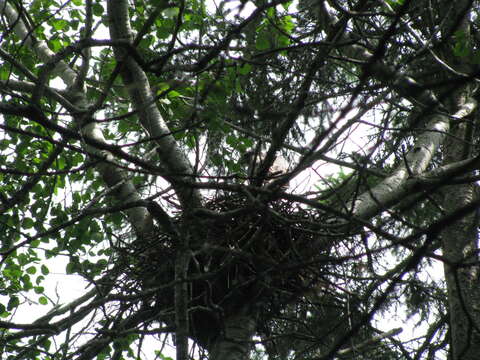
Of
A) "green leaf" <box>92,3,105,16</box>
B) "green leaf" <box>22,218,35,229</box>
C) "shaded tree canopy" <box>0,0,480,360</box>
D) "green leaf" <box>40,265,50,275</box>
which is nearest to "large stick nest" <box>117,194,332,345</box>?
"shaded tree canopy" <box>0,0,480,360</box>

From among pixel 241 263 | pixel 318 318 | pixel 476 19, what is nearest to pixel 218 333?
pixel 241 263

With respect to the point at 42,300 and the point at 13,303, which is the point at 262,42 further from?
the point at 42,300

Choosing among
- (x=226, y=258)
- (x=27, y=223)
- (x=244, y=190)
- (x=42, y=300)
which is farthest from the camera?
(x=42, y=300)

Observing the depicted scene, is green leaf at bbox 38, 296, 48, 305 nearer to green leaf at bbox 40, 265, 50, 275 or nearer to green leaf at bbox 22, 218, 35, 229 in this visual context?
green leaf at bbox 40, 265, 50, 275

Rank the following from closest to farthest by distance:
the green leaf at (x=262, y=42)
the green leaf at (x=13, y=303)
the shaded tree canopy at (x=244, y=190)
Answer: the shaded tree canopy at (x=244, y=190), the green leaf at (x=262, y=42), the green leaf at (x=13, y=303)

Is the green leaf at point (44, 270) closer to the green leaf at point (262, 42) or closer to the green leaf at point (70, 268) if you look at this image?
the green leaf at point (70, 268)

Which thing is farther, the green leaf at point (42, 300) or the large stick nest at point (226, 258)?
the green leaf at point (42, 300)

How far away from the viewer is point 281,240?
354 cm

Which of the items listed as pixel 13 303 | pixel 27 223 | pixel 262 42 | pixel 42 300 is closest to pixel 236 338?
pixel 262 42

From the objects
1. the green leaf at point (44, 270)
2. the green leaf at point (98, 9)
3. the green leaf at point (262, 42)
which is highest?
the green leaf at point (98, 9)

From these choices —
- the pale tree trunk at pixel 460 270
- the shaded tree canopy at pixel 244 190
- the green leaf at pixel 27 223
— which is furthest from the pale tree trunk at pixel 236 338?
the green leaf at pixel 27 223

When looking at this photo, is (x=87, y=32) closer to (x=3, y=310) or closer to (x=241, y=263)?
(x=241, y=263)

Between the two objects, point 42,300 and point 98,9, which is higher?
point 98,9

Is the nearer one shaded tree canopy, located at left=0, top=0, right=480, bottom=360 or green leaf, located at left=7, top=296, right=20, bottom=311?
shaded tree canopy, located at left=0, top=0, right=480, bottom=360
